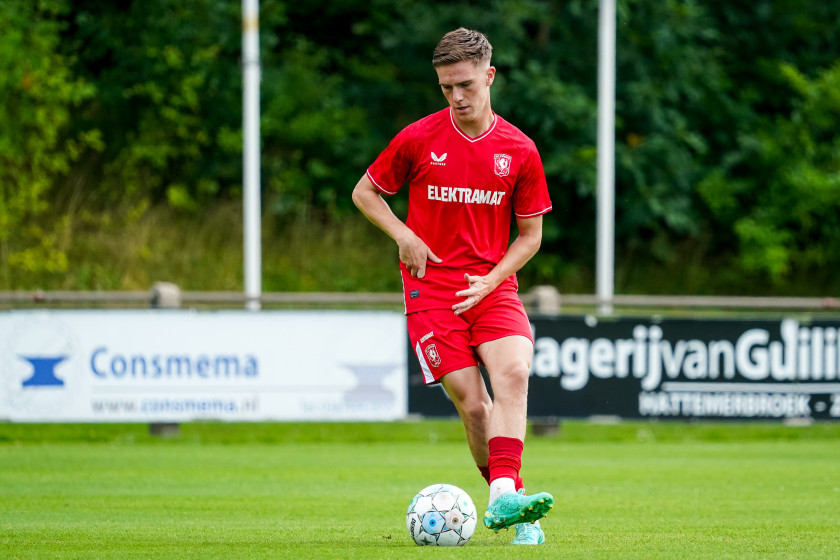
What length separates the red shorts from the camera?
19.7ft

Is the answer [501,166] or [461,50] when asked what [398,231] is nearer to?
[501,166]

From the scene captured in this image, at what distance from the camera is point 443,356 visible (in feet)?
19.7

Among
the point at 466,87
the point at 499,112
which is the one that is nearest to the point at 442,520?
the point at 466,87

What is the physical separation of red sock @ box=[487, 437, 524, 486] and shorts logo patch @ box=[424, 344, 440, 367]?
18.5 inches

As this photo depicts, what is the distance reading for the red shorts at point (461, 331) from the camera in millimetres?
5992

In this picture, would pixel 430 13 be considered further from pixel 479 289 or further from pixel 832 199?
pixel 479 289

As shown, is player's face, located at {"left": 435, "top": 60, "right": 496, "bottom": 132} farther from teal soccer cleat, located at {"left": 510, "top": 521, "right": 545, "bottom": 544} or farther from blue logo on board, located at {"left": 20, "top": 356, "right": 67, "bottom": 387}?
blue logo on board, located at {"left": 20, "top": 356, "right": 67, "bottom": 387}

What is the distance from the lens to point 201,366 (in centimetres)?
1316

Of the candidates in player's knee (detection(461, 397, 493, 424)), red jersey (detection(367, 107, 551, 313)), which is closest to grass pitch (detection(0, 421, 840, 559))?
player's knee (detection(461, 397, 493, 424))

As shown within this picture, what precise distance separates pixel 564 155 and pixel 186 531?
637 inches

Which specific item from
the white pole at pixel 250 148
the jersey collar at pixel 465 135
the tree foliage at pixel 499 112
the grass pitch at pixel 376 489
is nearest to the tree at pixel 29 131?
the tree foliage at pixel 499 112

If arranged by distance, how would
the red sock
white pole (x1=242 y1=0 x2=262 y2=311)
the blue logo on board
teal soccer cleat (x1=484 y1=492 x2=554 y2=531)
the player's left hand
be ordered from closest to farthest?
teal soccer cleat (x1=484 y1=492 x2=554 y2=531) → the red sock → the player's left hand → the blue logo on board → white pole (x1=242 y1=0 x2=262 y2=311)

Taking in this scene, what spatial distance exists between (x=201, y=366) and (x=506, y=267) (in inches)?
303

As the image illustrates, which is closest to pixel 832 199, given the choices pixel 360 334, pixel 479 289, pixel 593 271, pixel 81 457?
pixel 593 271
